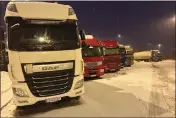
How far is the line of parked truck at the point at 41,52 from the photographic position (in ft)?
21.9

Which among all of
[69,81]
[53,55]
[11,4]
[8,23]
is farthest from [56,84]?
[11,4]

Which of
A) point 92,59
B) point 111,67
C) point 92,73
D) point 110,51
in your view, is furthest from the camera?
point 110,51

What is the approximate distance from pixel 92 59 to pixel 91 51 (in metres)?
0.60

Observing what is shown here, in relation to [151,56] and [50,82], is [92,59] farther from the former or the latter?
[151,56]

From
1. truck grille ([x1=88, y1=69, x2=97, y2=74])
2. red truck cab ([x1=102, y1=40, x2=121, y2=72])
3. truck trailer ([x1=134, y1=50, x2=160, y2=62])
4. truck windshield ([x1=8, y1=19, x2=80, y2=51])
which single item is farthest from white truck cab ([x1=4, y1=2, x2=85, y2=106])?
truck trailer ([x1=134, y1=50, x2=160, y2=62])

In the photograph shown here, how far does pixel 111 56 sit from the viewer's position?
18594 mm

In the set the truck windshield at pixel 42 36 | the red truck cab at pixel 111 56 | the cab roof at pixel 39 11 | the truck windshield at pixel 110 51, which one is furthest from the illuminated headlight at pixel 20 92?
the truck windshield at pixel 110 51

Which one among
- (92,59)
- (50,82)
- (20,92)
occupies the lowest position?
(20,92)

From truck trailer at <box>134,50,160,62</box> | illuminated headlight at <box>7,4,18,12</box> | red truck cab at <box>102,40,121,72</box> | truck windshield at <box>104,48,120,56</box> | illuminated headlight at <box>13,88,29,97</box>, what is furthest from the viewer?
truck trailer at <box>134,50,160,62</box>

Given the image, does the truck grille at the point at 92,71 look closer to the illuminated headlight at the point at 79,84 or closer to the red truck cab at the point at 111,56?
the red truck cab at the point at 111,56

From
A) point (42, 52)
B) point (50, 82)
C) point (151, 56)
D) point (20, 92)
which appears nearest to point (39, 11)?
point (42, 52)

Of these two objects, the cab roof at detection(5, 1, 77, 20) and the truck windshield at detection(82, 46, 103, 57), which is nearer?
the cab roof at detection(5, 1, 77, 20)

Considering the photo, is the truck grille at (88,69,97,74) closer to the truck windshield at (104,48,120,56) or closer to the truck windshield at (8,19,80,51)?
the truck windshield at (104,48,120,56)

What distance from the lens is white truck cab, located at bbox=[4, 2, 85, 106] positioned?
6.67 meters
